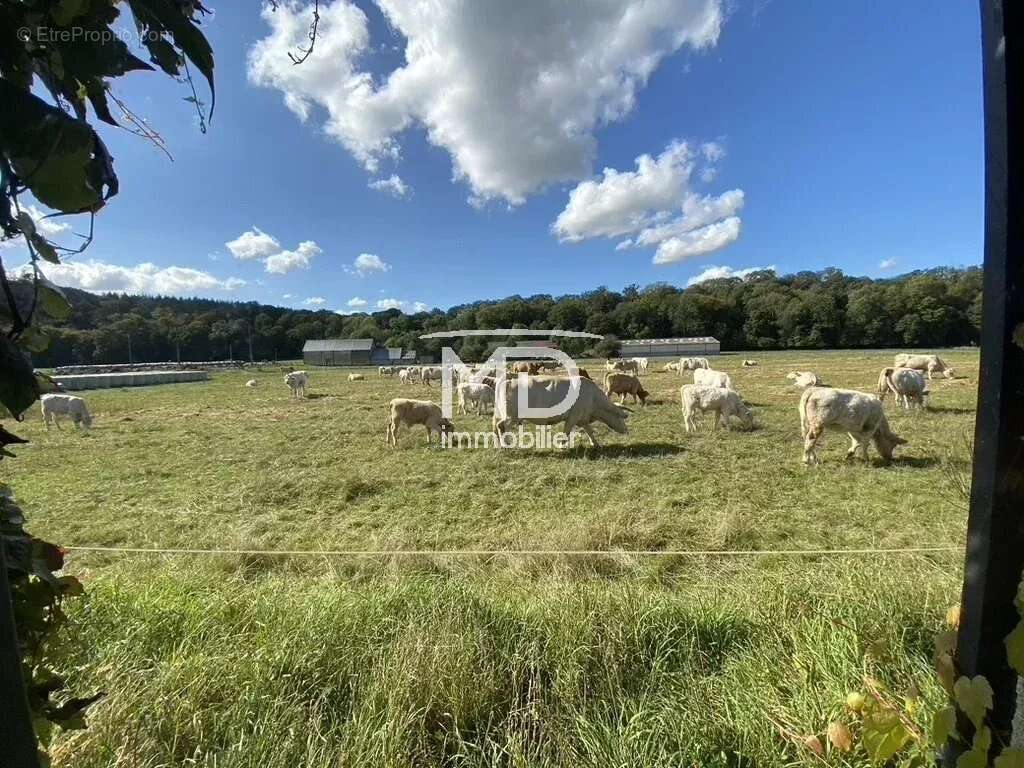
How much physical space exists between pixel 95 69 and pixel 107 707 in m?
2.43

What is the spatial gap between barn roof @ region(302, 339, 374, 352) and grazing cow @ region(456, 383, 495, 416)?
6049 centimetres

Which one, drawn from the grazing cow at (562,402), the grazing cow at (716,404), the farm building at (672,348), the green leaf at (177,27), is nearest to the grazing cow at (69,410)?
the grazing cow at (562,402)

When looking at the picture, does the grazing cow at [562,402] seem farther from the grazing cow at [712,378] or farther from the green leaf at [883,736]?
the green leaf at [883,736]

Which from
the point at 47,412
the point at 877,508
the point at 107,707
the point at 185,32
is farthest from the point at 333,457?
the point at 47,412

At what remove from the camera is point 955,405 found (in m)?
15.1

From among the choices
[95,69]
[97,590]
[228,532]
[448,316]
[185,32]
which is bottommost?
[228,532]

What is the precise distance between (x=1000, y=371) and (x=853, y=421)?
10.3m

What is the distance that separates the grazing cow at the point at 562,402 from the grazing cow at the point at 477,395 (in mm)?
4959

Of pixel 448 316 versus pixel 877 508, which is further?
A: pixel 448 316

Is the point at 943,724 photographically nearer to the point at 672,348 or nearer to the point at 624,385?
the point at 624,385

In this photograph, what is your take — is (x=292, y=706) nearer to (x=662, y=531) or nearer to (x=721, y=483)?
(x=662, y=531)

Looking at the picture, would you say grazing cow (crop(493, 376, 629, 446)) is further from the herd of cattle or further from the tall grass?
the tall grass

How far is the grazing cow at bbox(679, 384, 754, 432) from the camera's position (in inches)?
502

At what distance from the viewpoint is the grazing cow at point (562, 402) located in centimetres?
1213
